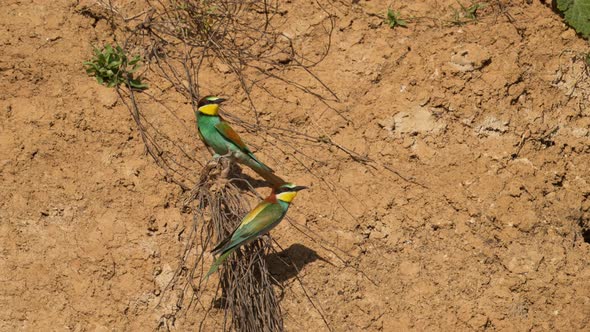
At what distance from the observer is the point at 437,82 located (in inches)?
A: 161

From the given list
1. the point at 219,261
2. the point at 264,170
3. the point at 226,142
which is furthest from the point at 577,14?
the point at 219,261

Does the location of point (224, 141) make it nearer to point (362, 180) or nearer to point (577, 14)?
point (362, 180)

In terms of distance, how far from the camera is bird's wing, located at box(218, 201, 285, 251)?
11.2 feet

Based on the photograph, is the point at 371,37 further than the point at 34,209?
Yes

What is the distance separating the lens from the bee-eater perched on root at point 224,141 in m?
3.75

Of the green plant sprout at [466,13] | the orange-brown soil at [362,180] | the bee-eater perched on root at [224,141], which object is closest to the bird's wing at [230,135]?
the bee-eater perched on root at [224,141]

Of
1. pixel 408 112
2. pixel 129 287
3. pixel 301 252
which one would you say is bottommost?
pixel 129 287

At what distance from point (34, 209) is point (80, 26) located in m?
1.01

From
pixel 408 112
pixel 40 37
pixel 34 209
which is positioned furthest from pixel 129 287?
pixel 408 112

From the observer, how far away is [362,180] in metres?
3.90

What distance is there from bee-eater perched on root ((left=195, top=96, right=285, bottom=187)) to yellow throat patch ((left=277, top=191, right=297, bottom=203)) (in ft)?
0.35

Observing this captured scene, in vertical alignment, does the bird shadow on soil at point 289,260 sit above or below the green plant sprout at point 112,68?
below

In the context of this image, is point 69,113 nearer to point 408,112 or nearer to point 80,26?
point 80,26

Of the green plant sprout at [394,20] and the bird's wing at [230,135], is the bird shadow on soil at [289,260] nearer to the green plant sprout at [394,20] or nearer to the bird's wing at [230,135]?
the bird's wing at [230,135]
